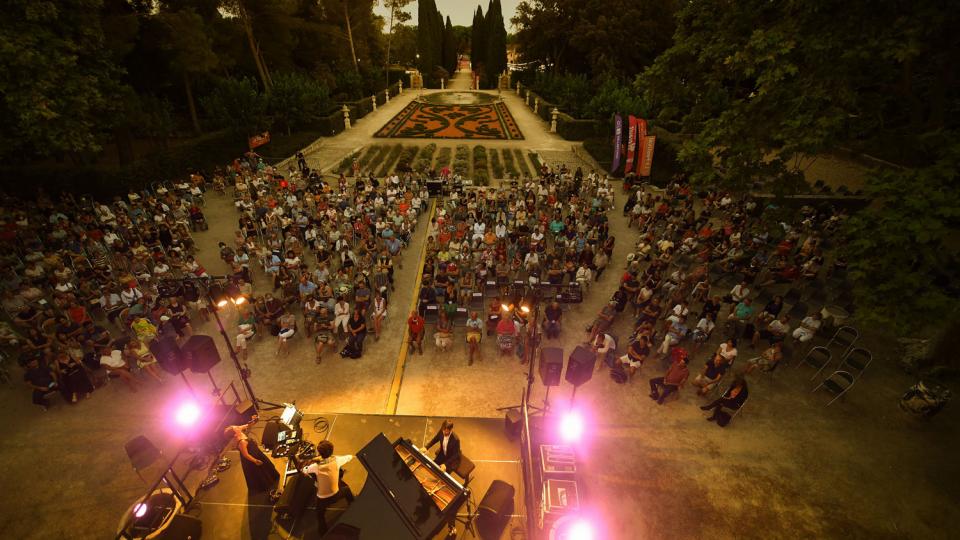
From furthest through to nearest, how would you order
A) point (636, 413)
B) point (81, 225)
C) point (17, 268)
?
point (81, 225), point (17, 268), point (636, 413)

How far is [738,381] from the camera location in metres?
8.50

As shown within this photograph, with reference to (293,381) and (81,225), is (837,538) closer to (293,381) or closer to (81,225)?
(293,381)

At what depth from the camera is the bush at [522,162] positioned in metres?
27.2

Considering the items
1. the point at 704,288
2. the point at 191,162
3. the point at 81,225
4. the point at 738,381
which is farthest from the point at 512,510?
the point at 191,162

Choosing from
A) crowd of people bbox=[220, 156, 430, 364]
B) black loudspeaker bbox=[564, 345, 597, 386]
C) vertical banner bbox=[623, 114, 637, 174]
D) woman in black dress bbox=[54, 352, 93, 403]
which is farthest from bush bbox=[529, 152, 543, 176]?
woman in black dress bbox=[54, 352, 93, 403]

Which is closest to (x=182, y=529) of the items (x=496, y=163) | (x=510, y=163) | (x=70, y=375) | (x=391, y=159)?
(x=70, y=375)

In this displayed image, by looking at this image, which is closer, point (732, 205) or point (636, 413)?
point (636, 413)

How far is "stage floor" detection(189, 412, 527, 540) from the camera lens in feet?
22.2

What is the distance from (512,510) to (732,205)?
1759 centimetres

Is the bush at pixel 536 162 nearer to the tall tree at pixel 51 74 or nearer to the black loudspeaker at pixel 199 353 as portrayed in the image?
the black loudspeaker at pixel 199 353

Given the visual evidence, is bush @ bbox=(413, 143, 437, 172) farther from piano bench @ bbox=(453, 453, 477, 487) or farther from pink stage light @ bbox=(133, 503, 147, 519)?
pink stage light @ bbox=(133, 503, 147, 519)

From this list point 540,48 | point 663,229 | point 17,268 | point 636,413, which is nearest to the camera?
point 636,413

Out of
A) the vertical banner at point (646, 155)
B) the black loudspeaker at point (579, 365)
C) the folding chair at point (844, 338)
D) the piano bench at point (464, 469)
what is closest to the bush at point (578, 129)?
the vertical banner at point (646, 155)

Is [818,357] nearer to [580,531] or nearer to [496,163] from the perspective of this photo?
[580,531]
